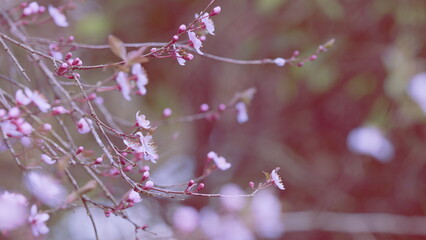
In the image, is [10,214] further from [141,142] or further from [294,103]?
[294,103]

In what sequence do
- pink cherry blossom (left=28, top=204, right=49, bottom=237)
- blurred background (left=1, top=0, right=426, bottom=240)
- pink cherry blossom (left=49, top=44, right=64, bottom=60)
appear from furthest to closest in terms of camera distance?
blurred background (left=1, top=0, right=426, bottom=240) → pink cherry blossom (left=49, top=44, right=64, bottom=60) → pink cherry blossom (left=28, top=204, right=49, bottom=237)

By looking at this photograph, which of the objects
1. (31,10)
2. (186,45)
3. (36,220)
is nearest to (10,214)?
(36,220)

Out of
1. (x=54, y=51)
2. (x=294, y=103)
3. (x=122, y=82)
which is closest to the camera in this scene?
(x=122, y=82)

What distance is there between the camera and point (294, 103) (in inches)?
108

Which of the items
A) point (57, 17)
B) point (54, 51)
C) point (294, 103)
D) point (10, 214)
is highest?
point (294, 103)

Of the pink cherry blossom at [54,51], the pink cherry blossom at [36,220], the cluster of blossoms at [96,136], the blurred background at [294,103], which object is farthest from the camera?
the blurred background at [294,103]

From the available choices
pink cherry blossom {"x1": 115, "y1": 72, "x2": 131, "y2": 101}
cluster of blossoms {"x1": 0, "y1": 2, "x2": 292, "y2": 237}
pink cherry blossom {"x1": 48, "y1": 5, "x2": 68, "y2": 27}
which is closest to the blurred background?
pink cherry blossom {"x1": 48, "y1": 5, "x2": 68, "y2": 27}

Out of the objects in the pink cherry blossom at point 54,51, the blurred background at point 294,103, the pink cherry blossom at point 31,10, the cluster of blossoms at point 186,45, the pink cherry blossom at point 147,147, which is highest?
the blurred background at point 294,103

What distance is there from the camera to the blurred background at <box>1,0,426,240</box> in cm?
220

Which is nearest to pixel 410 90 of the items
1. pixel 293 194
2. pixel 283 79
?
pixel 283 79

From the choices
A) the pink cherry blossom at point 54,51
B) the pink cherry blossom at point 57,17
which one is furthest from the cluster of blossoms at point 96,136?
the pink cherry blossom at point 57,17

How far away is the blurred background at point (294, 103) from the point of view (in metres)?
2.20

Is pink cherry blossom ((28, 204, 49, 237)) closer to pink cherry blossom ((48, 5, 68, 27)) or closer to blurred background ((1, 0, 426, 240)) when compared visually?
pink cherry blossom ((48, 5, 68, 27))

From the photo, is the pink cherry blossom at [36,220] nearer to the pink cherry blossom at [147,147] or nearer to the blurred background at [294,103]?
the pink cherry blossom at [147,147]
